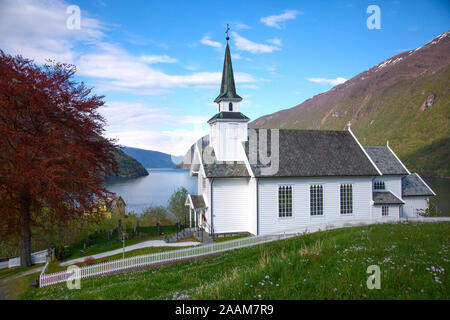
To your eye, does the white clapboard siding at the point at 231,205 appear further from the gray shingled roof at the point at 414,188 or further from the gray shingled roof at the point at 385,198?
the gray shingled roof at the point at 414,188

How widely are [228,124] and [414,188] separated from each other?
892 inches

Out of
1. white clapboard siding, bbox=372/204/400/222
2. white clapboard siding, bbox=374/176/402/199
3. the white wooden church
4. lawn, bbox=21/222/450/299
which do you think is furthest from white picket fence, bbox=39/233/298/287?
white clapboard siding, bbox=374/176/402/199

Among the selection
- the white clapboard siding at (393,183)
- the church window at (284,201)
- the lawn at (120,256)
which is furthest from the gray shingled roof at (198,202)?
the white clapboard siding at (393,183)

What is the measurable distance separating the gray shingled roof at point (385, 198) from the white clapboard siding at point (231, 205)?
12.3m

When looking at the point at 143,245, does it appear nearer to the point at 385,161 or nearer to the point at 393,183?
the point at 393,183

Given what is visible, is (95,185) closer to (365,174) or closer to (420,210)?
(365,174)

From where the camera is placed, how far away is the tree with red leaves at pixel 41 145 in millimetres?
16344

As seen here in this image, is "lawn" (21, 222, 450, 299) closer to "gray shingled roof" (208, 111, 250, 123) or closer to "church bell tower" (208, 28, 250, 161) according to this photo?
"church bell tower" (208, 28, 250, 161)

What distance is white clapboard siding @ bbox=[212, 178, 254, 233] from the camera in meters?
23.4

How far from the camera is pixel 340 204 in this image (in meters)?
24.8

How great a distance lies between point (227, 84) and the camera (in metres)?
25.9
